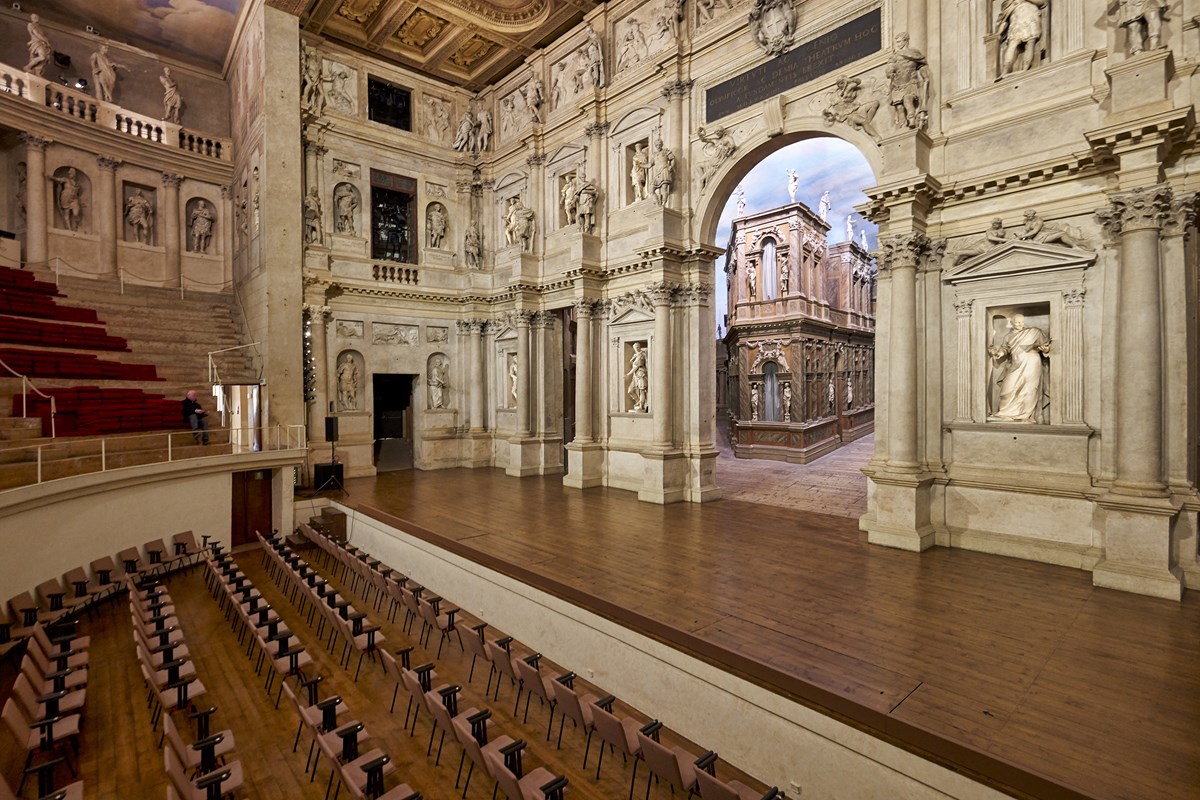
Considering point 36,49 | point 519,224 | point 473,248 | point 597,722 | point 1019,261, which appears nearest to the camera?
point 597,722

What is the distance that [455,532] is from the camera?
10070mm

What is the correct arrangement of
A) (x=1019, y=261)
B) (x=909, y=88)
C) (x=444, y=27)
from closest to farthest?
(x=1019, y=261) → (x=909, y=88) → (x=444, y=27)

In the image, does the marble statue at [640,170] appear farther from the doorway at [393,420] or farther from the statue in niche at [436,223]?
the doorway at [393,420]

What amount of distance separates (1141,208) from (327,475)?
15759 mm

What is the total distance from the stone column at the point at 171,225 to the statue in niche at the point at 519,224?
32.5ft

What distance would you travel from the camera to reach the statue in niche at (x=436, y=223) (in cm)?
1780

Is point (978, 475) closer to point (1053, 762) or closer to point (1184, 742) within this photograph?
point (1184, 742)

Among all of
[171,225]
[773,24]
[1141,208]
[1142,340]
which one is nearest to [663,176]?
[773,24]

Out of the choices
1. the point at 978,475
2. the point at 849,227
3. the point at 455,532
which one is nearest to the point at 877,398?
the point at 978,475

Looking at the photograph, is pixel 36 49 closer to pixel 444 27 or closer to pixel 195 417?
pixel 444 27

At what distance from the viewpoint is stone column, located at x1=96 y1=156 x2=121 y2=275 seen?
52.1ft

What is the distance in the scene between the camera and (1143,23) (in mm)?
6977

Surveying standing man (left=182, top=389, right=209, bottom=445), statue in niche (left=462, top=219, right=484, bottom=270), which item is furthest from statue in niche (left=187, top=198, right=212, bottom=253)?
standing man (left=182, top=389, right=209, bottom=445)

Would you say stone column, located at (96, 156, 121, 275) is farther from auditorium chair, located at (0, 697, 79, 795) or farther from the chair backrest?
the chair backrest
